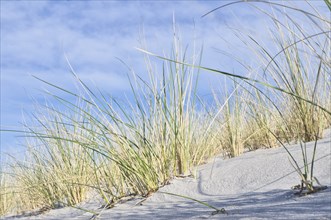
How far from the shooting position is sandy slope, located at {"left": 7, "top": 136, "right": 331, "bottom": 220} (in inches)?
47.6

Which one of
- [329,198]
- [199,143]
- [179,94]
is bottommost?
[329,198]

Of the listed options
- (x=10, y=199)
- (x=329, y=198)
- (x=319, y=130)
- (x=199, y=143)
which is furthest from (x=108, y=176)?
(x=10, y=199)

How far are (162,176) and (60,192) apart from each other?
1151 mm

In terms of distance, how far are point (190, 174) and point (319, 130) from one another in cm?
91

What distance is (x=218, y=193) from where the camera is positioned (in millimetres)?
1804

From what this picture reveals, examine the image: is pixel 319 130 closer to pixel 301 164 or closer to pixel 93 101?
pixel 301 164

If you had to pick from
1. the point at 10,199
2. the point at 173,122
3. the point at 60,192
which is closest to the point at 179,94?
the point at 173,122

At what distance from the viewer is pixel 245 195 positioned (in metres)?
1.61

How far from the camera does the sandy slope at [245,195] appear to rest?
1209 millimetres

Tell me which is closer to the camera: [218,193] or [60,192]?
[218,193]

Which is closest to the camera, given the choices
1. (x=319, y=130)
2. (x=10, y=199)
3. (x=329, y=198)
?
(x=329, y=198)

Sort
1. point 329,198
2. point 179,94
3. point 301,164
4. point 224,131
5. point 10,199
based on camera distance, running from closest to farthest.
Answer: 1. point 329,198
2. point 301,164
3. point 179,94
4. point 224,131
5. point 10,199

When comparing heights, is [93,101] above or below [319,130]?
above

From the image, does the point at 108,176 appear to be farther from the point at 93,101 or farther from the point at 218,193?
the point at 218,193
